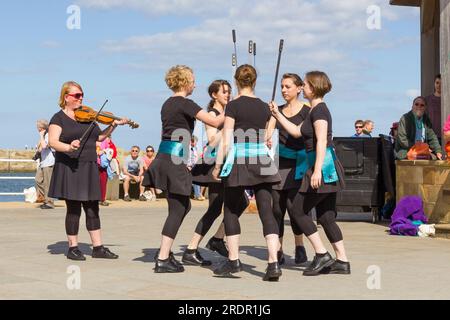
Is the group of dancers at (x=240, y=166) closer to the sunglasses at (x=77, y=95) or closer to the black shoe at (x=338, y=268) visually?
the black shoe at (x=338, y=268)

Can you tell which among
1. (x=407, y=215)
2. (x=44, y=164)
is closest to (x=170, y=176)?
(x=407, y=215)

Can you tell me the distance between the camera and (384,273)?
792cm

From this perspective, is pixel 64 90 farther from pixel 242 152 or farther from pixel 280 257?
pixel 280 257

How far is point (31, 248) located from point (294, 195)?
3367 millimetres

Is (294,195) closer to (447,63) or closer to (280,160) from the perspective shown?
(280,160)

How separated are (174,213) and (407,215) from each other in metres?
5.04

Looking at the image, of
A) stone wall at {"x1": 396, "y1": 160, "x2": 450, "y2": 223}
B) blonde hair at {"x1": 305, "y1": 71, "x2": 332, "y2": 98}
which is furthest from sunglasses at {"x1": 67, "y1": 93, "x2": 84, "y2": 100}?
stone wall at {"x1": 396, "y1": 160, "x2": 450, "y2": 223}

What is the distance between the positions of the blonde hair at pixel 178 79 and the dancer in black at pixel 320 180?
84cm

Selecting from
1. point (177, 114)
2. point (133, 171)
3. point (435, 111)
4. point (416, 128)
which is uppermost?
point (435, 111)

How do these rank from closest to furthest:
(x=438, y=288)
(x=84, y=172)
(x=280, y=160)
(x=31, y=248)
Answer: (x=438, y=288), (x=280, y=160), (x=84, y=172), (x=31, y=248)

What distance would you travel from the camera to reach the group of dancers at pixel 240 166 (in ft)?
25.0

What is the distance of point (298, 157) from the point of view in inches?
324

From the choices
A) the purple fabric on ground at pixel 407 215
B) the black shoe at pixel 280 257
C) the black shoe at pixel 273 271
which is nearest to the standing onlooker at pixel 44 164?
the purple fabric on ground at pixel 407 215
